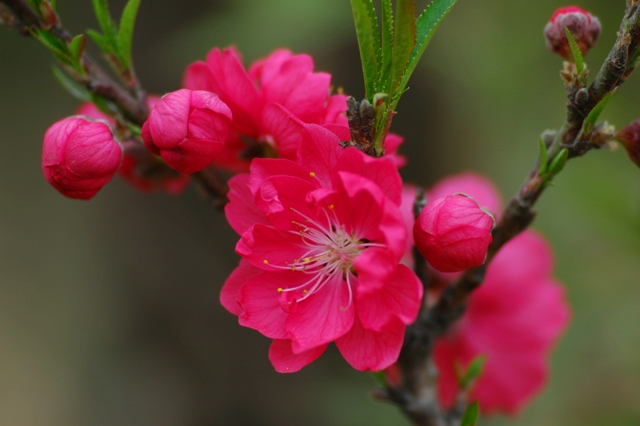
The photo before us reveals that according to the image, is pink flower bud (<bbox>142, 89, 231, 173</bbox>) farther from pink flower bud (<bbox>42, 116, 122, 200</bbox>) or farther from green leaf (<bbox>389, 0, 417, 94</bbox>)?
green leaf (<bbox>389, 0, 417, 94</bbox>)

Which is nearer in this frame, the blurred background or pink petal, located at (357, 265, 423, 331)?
pink petal, located at (357, 265, 423, 331)

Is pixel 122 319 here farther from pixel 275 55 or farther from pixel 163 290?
pixel 275 55

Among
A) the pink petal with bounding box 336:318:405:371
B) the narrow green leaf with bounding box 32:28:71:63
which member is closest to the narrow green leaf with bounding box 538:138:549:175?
the pink petal with bounding box 336:318:405:371

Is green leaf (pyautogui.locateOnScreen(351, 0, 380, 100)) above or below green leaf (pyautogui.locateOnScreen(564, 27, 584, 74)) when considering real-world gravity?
above

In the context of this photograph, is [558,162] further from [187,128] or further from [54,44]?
[54,44]

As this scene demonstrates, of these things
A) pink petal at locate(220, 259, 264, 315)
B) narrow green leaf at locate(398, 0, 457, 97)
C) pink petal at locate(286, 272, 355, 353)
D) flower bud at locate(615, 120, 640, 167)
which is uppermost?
narrow green leaf at locate(398, 0, 457, 97)

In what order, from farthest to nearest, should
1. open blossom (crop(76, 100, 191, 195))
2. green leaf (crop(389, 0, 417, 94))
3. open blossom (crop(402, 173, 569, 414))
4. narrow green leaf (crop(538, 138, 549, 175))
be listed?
open blossom (crop(402, 173, 569, 414))
open blossom (crop(76, 100, 191, 195))
narrow green leaf (crop(538, 138, 549, 175))
green leaf (crop(389, 0, 417, 94))

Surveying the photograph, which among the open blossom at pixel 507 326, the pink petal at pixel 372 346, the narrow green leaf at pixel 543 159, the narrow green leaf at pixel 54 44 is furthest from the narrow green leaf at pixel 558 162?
the narrow green leaf at pixel 54 44
